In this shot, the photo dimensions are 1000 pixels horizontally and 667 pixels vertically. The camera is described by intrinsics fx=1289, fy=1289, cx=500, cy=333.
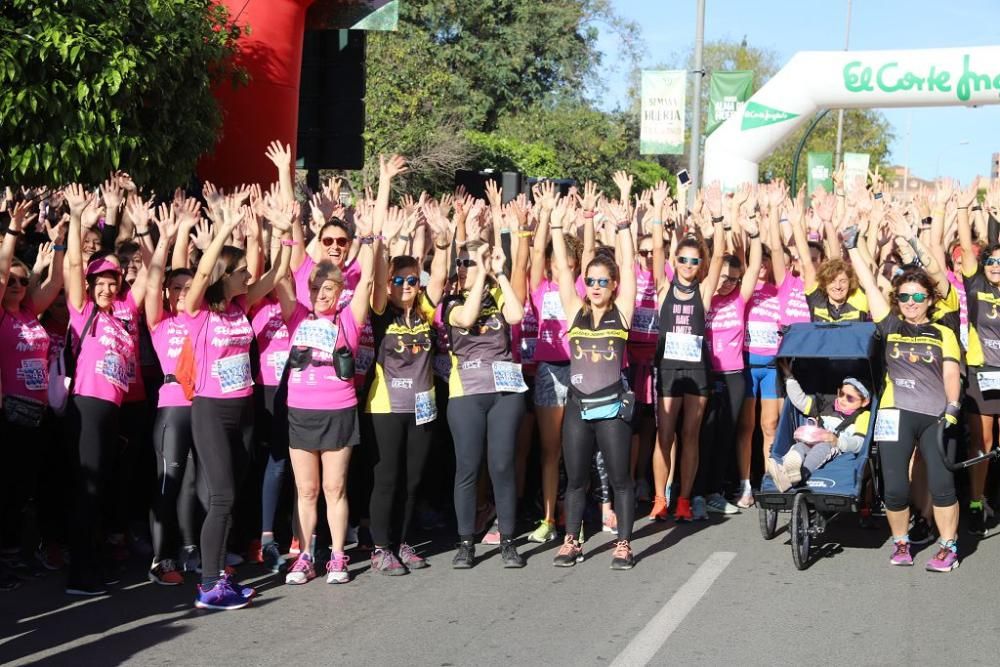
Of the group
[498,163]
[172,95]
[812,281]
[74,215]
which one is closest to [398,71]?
[498,163]

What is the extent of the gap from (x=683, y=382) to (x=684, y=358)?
0.66 feet

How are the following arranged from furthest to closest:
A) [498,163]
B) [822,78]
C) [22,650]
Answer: [498,163] → [822,78] → [22,650]

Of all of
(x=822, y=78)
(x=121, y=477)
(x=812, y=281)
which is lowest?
(x=121, y=477)

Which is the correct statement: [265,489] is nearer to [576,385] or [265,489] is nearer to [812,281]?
[576,385]

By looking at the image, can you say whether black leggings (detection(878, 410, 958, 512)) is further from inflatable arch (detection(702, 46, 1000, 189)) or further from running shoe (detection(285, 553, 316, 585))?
inflatable arch (detection(702, 46, 1000, 189))

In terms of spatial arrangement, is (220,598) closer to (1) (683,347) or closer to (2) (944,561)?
(1) (683,347)

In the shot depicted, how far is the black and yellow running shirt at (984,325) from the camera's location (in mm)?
8844

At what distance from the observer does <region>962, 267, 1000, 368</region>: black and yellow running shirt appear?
884 centimetres

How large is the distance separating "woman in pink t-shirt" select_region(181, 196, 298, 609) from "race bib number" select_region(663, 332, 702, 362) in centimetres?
326

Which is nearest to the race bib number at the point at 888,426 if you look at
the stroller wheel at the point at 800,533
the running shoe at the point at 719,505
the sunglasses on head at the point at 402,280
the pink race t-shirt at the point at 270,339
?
the stroller wheel at the point at 800,533

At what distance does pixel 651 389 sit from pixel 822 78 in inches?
380

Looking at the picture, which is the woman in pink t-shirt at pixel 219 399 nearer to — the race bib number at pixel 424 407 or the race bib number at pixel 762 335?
the race bib number at pixel 424 407

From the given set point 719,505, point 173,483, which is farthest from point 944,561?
point 173,483

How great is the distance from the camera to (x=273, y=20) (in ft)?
48.0
